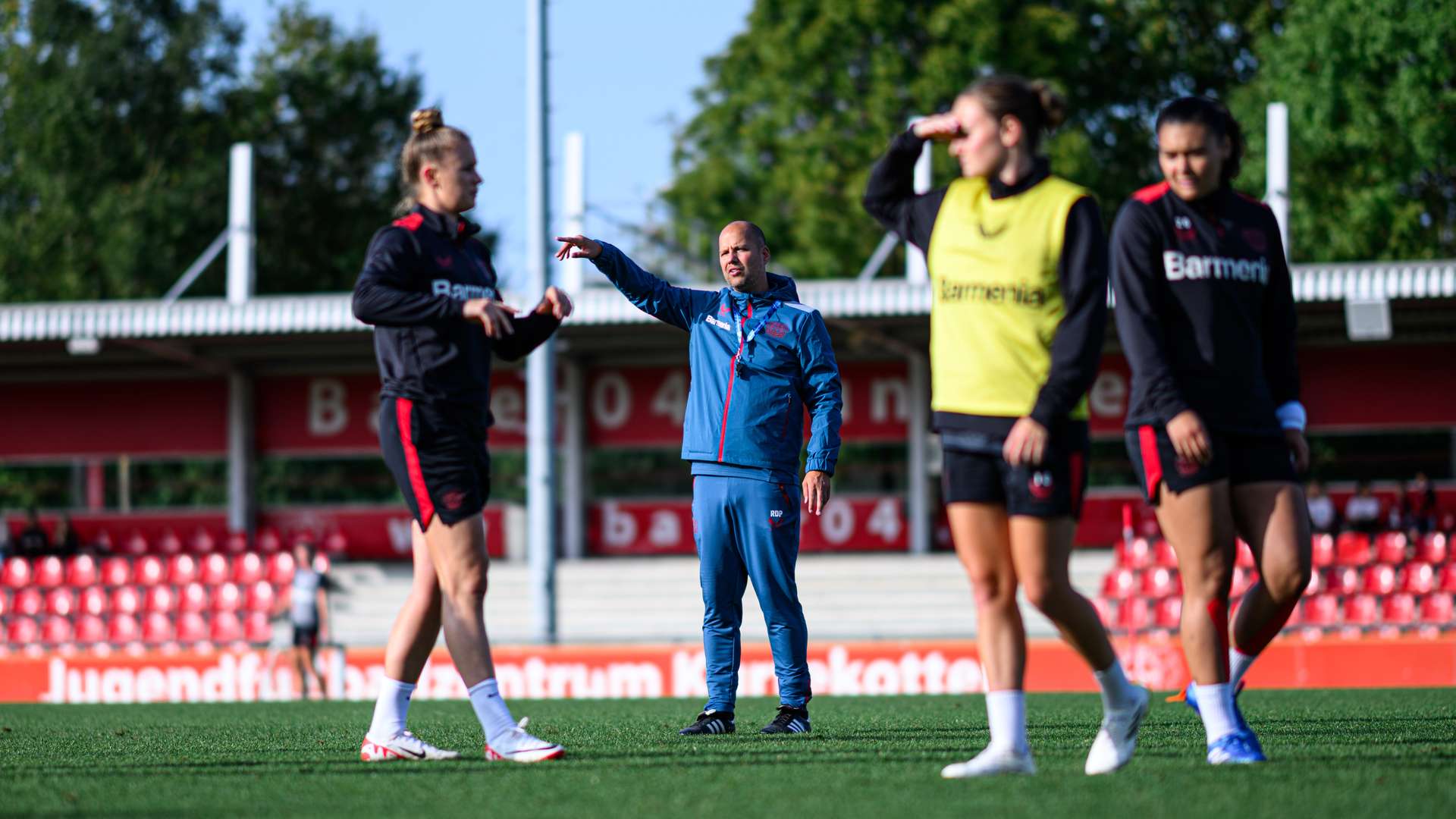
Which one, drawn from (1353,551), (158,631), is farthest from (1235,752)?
(158,631)

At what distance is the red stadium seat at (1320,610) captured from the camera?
18766 millimetres

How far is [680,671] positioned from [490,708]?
10219 millimetres

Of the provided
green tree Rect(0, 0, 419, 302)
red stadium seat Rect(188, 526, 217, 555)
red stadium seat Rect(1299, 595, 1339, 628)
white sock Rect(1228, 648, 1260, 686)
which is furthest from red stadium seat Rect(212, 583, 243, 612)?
green tree Rect(0, 0, 419, 302)

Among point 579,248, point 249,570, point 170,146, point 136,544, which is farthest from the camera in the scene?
point 170,146

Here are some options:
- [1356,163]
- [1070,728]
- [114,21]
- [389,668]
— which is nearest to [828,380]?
[1070,728]

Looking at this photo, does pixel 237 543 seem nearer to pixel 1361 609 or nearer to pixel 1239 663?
pixel 1361 609

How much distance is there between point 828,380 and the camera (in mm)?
7301

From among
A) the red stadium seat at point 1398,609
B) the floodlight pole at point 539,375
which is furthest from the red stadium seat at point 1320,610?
the floodlight pole at point 539,375

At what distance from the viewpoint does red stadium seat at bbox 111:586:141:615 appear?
21750 millimetres

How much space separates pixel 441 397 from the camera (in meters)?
5.61

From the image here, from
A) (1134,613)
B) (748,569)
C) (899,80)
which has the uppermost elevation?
(899,80)

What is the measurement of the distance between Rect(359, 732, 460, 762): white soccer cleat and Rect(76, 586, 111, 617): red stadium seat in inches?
682

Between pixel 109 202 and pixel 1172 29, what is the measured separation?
2462cm

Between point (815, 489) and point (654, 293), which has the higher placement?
point (654, 293)
